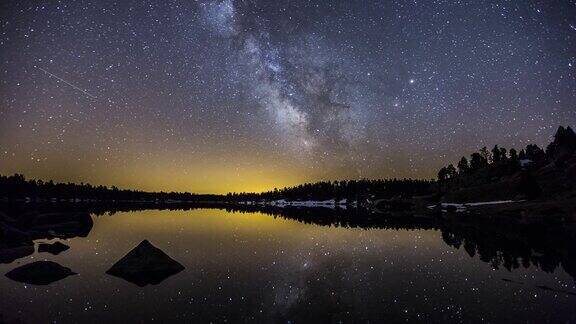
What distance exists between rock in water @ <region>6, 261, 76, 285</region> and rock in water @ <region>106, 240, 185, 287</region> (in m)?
2.81

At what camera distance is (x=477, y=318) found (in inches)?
623

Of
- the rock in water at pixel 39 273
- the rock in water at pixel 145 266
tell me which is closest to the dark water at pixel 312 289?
the rock in water at pixel 39 273

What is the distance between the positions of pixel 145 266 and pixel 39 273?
18.9ft

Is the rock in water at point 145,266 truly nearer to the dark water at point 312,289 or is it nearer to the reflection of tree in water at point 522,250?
the dark water at point 312,289

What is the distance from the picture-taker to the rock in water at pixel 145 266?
78.9ft

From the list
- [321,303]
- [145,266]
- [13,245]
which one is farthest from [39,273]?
[321,303]

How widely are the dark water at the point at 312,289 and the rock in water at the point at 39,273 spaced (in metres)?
0.66

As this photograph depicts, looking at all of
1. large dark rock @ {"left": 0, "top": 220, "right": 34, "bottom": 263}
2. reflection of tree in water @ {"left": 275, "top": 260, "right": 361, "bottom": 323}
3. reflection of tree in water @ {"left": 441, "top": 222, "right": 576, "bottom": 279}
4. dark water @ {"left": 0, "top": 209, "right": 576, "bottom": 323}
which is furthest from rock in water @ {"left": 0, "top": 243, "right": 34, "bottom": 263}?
reflection of tree in water @ {"left": 441, "top": 222, "right": 576, "bottom": 279}

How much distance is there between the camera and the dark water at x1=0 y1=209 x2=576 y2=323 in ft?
53.0

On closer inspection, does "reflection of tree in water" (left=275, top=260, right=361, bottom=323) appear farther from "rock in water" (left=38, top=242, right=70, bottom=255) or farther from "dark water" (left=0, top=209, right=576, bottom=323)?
"rock in water" (left=38, top=242, right=70, bottom=255)

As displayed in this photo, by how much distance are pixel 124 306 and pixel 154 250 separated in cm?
906

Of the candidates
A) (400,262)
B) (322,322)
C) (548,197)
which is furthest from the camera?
(548,197)

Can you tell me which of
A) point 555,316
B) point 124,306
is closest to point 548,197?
point 555,316

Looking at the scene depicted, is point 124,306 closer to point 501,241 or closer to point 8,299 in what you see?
point 8,299
